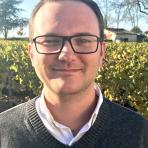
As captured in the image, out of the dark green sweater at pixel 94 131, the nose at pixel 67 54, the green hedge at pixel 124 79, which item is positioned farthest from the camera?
the green hedge at pixel 124 79

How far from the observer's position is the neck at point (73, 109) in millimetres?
2088

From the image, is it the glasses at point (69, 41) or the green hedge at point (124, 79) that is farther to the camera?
the green hedge at point (124, 79)

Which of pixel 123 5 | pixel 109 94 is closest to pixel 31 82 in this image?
pixel 109 94

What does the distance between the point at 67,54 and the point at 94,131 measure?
0.40 metres

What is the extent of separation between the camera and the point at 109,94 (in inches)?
329

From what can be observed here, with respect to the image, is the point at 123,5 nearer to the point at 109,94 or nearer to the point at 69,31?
the point at 109,94

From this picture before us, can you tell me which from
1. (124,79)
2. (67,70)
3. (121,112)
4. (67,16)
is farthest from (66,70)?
(124,79)

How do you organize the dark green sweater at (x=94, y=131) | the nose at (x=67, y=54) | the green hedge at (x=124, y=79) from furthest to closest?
the green hedge at (x=124, y=79), the dark green sweater at (x=94, y=131), the nose at (x=67, y=54)

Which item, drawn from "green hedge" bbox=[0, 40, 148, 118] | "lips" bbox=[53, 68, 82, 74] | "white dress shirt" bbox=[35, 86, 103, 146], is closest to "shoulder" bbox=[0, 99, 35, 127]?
"white dress shirt" bbox=[35, 86, 103, 146]

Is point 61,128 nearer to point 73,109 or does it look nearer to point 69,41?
point 73,109

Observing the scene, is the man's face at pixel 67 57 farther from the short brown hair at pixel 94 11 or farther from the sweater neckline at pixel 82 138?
the sweater neckline at pixel 82 138

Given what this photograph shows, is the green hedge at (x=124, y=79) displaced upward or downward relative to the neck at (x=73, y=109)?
downward

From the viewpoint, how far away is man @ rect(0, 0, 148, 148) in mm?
2002

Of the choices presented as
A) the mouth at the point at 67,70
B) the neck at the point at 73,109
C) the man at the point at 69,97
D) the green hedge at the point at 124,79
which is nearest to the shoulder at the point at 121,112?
the man at the point at 69,97
